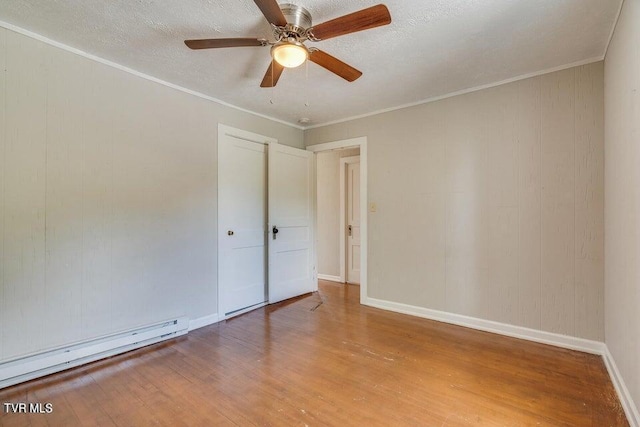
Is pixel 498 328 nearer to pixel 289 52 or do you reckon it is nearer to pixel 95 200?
pixel 289 52

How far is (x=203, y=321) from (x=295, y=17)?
2993 millimetres

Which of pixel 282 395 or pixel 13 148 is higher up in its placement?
pixel 13 148

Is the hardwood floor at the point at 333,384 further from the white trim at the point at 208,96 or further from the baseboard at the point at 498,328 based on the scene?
the white trim at the point at 208,96

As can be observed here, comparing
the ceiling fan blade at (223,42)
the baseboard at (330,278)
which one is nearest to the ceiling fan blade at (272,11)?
the ceiling fan blade at (223,42)

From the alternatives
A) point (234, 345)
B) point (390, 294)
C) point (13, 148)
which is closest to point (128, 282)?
point (234, 345)

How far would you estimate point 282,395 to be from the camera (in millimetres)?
1968

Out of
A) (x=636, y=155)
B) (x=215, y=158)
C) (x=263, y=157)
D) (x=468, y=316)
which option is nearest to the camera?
(x=636, y=155)

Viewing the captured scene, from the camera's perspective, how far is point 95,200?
2.49 m

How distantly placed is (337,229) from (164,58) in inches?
144

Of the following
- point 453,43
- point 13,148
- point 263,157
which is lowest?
point 13,148

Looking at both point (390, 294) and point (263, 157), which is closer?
point (390, 294)

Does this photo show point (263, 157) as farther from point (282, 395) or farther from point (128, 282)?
point (282, 395)

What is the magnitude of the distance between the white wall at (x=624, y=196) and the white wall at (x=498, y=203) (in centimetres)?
18

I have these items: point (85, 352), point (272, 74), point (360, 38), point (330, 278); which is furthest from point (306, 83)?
point (330, 278)
